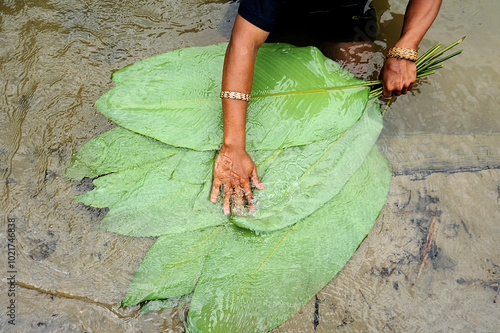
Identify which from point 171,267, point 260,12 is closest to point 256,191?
point 171,267

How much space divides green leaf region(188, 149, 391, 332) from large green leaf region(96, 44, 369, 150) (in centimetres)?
31

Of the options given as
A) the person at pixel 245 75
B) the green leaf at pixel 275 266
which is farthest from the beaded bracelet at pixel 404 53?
the green leaf at pixel 275 266

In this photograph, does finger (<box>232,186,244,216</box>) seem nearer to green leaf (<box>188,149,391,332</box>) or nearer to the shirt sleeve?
green leaf (<box>188,149,391,332</box>)

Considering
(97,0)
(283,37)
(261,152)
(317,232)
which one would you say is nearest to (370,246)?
(317,232)

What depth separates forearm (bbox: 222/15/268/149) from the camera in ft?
3.66

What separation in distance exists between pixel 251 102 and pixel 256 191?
1.17 feet

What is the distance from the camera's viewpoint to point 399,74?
1.38 metres

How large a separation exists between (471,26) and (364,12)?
1.90ft

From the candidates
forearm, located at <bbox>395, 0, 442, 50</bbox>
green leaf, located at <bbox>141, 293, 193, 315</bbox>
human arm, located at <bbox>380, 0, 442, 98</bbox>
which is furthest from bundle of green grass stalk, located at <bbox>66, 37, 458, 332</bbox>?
forearm, located at <bbox>395, 0, 442, 50</bbox>

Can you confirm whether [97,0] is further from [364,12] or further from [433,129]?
[433,129]

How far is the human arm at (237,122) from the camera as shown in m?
1.12

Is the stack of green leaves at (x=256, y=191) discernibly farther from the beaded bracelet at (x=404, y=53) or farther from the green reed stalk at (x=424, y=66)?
the beaded bracelet at (x=404, y=53)

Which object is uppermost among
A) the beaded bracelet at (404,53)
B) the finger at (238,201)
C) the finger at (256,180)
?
the beaded bracelet at (404,53)

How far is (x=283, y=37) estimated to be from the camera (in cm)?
176
